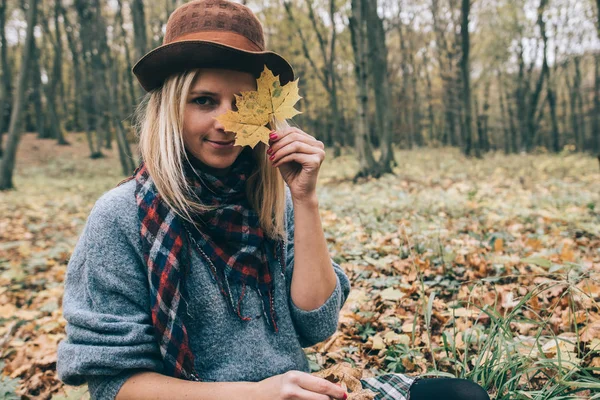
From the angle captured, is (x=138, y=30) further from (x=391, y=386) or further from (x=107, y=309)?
(x=391, y=386)

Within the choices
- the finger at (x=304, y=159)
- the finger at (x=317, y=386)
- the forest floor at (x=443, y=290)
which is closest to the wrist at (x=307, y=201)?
the finger at (x=304, y=159)

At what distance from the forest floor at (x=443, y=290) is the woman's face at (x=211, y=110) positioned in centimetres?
118

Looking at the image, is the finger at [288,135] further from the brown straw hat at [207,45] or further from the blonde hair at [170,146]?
the brown straw hat at [207,45]

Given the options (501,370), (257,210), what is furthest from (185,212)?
(501,370)

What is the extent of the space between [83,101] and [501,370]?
79.1ft

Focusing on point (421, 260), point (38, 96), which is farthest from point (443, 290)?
point (38, 96)

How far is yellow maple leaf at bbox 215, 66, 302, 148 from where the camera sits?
128 centimetres

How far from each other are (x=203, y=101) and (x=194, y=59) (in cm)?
14

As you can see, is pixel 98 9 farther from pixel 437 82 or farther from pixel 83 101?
pixel 437 82

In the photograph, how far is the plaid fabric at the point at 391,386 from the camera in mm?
1399

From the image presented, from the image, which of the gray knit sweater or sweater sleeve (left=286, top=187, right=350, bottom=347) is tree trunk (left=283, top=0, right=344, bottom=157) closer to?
sweater sleeve (left=286, top=187, right=350, bottom=347)

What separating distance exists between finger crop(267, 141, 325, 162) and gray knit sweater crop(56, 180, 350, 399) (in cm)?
44

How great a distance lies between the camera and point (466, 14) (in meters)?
13.1

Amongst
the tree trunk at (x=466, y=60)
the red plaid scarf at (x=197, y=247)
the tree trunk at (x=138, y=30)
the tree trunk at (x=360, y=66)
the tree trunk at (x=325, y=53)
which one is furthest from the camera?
the tree trunk at (x=325, y=53)
